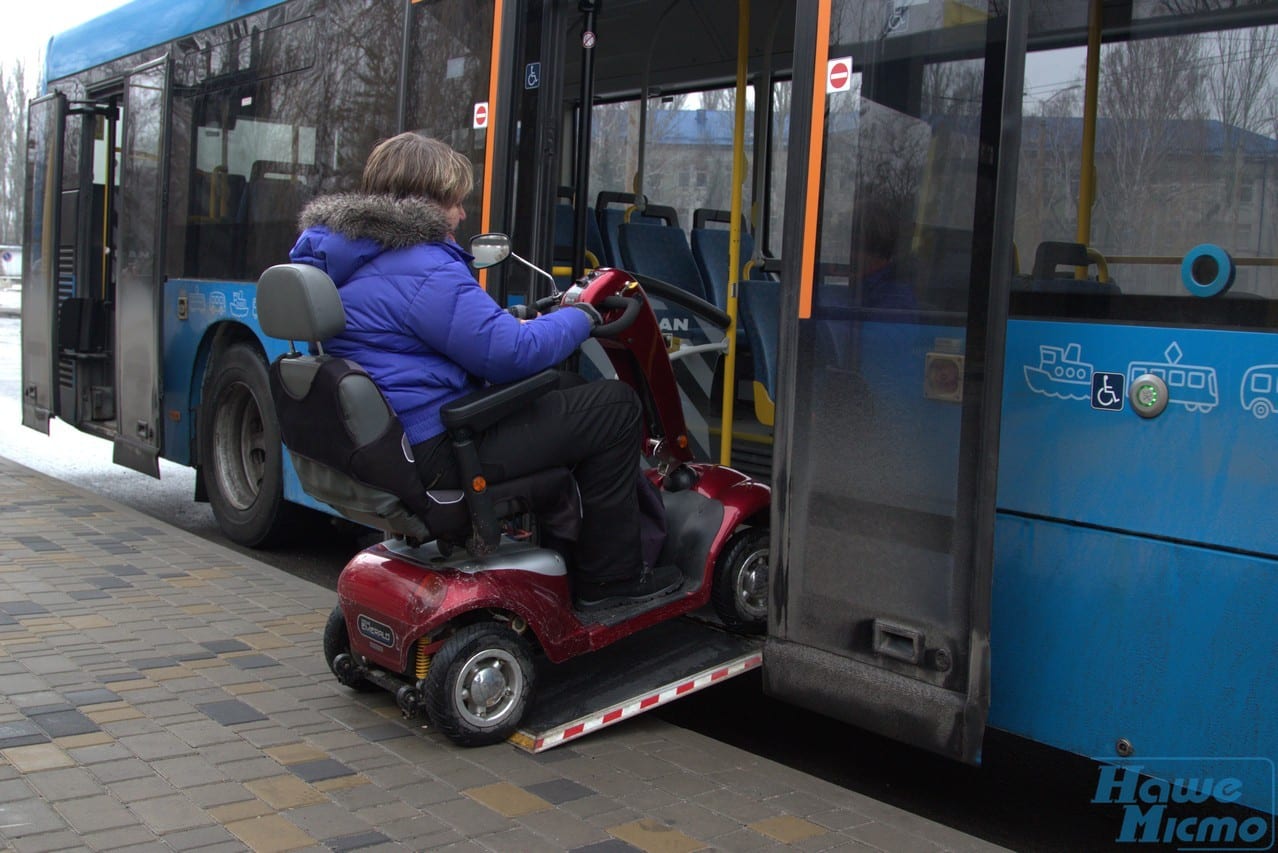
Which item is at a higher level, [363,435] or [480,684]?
[363,435]

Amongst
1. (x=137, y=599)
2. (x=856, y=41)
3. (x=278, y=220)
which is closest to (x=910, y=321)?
(x=856, y=41)

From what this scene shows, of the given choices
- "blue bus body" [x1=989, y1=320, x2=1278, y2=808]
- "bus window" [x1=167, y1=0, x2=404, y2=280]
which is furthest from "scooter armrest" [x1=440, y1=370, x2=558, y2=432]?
"bus window" [x1=167, y1=0, x2=404, y2=280]

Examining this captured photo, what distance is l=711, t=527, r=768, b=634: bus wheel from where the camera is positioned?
4656 millimetres

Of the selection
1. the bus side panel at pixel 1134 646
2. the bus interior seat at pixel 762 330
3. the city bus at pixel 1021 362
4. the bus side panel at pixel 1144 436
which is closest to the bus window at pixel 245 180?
the city bus at pixel 1021 362

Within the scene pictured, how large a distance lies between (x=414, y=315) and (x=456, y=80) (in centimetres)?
217

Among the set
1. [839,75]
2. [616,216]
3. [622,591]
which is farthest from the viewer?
[616,216]

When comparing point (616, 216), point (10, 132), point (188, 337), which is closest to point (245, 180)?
point (188, 337)

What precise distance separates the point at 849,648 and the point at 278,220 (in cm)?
443

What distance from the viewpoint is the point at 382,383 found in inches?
154

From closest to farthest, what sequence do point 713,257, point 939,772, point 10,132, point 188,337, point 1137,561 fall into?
1. point 1137,561
2. point 939,772
3. point 188,337
4. point 713,257
5. point 10,132

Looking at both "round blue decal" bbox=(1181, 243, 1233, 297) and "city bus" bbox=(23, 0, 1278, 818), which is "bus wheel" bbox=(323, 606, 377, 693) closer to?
"city bus" bbox=(23, 0, 1278, 818)

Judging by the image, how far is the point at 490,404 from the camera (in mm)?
3906

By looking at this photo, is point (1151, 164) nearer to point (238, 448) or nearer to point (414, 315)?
point (414, 315)

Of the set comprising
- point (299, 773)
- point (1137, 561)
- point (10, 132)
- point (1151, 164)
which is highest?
point (10, 132)
